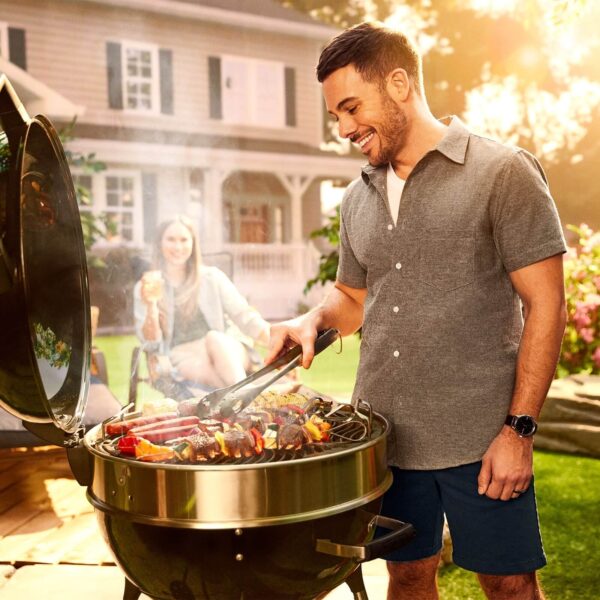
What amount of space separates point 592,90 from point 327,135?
6161mm

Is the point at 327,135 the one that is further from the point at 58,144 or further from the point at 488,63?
the point at 58,144

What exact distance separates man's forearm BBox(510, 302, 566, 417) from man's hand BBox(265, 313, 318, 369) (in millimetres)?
521

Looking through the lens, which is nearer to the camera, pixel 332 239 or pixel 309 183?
Result: pixel 332 239

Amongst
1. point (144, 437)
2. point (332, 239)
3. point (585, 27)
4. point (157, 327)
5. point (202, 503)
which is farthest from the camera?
point (585, 27)

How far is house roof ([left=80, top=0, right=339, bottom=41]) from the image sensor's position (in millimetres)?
11875

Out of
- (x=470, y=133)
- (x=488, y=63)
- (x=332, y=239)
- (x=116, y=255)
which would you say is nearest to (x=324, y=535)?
(x=470, y=133)

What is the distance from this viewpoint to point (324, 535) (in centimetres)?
162

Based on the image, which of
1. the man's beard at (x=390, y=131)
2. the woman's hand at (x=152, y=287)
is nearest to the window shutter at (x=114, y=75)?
the woman's hand at (x=152, y=287)

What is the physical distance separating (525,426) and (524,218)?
481 mm

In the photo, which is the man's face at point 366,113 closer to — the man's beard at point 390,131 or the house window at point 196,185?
the man's beard at point 390,131

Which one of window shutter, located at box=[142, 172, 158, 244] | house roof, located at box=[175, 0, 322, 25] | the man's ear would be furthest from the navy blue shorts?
house roof, located at box=[175, 0, 322, 25]

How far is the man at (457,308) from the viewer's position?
1.78 m

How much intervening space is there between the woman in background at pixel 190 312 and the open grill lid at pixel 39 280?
2864mm

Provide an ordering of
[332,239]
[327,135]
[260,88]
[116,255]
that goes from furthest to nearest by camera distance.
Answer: [327,135] < [260,88] < [116,255] < [332,239]
